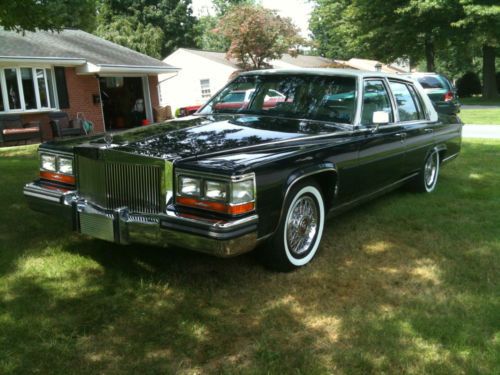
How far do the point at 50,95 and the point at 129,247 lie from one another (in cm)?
1381

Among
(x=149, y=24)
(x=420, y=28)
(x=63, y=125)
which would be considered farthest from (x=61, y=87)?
(x=149, y=24)

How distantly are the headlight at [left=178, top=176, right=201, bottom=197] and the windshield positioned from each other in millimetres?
1686

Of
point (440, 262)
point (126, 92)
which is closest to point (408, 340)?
point (440, 262)

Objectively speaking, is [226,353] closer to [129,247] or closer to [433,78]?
[129,247]

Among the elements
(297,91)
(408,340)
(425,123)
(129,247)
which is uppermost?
(297,91)

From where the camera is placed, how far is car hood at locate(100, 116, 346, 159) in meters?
3.50

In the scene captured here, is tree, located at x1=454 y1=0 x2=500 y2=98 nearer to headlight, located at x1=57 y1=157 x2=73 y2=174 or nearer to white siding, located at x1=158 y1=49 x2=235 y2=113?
white siding, located at x1=158 y1=49 x2=235 y2=113

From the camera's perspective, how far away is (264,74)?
16.9ft

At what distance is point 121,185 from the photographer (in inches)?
138

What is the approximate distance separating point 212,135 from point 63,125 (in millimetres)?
13052

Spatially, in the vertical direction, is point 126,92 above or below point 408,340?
above

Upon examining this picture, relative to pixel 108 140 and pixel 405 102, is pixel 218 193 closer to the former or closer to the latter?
pixel 108 140

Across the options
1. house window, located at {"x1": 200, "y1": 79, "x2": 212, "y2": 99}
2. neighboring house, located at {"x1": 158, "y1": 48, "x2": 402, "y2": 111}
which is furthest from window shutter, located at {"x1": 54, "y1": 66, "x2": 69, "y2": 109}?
house window, located at {"x1": 200, "y1": 79, "x2": 212, "y2": 99}

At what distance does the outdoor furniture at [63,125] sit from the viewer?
1445 cm
